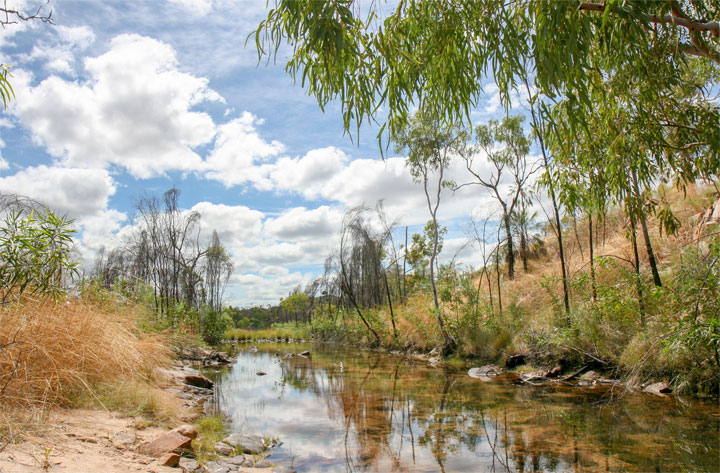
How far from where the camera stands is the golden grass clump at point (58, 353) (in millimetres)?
4375

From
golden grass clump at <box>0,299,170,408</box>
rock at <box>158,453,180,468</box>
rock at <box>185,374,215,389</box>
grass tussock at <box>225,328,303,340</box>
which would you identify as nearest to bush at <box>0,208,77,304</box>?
golden grass clump at <box>0,299,170,408</box>

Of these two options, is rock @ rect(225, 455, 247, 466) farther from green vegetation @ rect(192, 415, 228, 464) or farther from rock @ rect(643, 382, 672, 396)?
rock @ rect(643, 382, 672, 396)

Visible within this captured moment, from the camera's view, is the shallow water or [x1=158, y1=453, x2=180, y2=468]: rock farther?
the shallow water

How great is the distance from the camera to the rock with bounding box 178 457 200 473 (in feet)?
13.2

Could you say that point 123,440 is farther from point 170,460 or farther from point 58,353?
point 58,353

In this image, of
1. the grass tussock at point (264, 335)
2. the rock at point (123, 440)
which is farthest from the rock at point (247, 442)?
the grass tussock at point (264, 335)

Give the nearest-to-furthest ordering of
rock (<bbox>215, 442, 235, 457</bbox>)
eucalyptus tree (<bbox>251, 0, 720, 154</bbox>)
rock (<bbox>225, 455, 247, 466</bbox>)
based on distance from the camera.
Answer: eucalyptus tree (<bbox>251, 0, 720, 154</bbox>), rock (<bbox>225, 455, 247, 466</bbox>), rock (<bbox>215, 442, 235, 457</bbox>)

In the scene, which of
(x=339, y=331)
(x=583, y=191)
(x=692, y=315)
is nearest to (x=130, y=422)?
(x=583, y=191)

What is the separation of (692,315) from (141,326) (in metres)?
9.61

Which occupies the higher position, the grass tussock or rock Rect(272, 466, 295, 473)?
rock Rect(272, 466, 295, 473)

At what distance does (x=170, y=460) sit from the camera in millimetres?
3979

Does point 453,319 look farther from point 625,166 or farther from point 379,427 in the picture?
point 625,166

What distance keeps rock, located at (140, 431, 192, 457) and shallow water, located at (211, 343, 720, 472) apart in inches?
47.4

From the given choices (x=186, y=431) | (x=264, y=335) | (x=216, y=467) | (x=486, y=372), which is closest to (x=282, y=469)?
(x=216, y=467)
